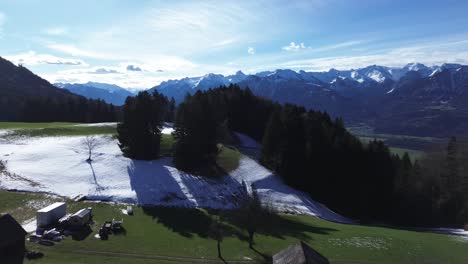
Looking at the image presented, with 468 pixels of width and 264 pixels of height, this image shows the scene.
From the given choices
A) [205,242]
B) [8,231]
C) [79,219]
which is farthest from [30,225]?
[205,242]

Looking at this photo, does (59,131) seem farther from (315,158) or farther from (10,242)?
(10,242)

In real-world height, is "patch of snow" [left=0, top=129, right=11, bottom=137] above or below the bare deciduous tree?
above

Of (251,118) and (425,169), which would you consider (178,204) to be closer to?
(251,118)

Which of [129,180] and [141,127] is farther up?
[141,127]

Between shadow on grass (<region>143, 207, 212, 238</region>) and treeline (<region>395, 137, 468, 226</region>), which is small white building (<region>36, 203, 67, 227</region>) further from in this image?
treeline (<region>395, 137, 468, 226</region>)

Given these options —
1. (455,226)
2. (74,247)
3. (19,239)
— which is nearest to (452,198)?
(455,226)

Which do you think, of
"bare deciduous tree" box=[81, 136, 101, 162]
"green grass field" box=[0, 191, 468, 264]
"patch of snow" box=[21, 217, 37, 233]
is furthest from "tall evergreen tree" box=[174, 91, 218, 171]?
"patch of snow" box=[21, 217, 37, 233]
